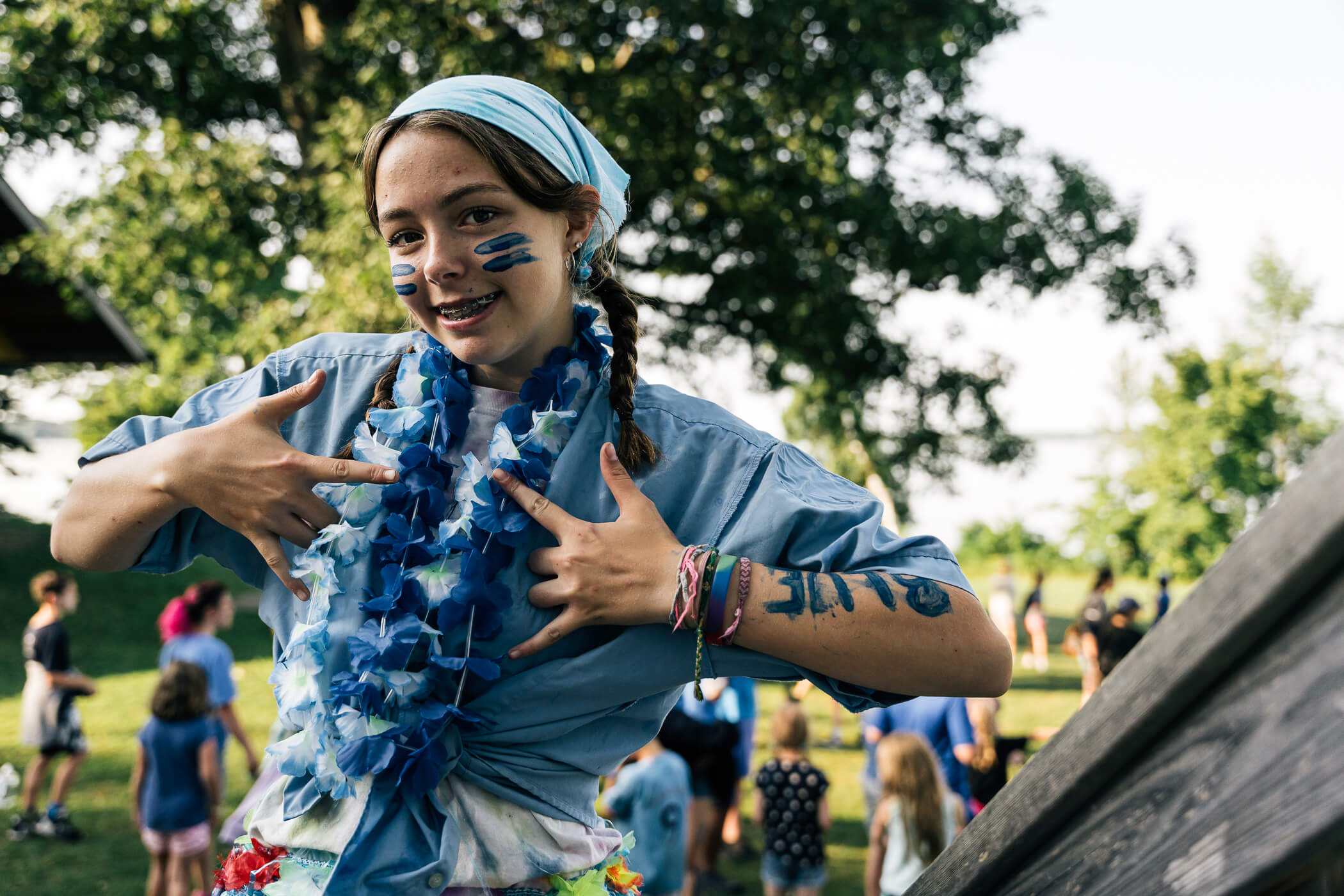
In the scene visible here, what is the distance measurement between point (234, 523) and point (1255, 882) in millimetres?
1256

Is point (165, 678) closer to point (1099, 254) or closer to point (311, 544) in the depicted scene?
point (311, 544)

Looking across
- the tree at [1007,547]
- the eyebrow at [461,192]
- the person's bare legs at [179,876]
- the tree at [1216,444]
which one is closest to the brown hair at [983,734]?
the person's bare legs at [179,876]

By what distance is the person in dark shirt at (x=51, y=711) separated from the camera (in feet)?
23.4

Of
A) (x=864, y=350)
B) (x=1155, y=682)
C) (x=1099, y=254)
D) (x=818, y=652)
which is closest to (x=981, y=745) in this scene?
(x=818, y=652)

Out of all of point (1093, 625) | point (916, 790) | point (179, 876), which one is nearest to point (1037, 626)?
point (1093, 625)

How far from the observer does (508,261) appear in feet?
4.89

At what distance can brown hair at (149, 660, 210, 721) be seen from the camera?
18.0ft

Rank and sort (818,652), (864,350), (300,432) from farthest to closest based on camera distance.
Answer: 1. (864,350)
2. (300,432)
3. (818,652)

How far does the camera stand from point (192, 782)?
5.44 meters

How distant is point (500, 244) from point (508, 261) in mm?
27

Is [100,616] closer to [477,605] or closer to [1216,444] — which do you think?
[477,605]

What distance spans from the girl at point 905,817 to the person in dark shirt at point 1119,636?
16.2ft

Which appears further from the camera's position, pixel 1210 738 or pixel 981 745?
pixel 981 745

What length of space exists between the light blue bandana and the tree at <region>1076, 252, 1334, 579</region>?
32.0 meters
